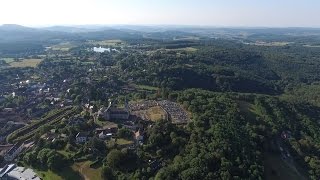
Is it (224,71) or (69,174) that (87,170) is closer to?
(69,174)

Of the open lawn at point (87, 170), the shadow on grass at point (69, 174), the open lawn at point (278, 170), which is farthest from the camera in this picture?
the open lawn at point (278, 170)

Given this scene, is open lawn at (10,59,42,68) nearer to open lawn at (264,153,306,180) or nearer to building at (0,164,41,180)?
building at (0,164,41,180)

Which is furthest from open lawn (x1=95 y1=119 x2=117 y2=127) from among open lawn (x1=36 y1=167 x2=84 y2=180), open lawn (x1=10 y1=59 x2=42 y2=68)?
open lawn (x1=10 y1=59 x2=42 y2=68)

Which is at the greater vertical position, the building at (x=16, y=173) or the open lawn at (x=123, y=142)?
the open lawn at (x=123, y=142)

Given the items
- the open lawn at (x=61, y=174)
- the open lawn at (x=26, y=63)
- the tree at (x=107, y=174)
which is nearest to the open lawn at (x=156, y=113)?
the tree at (x=107, y=174)

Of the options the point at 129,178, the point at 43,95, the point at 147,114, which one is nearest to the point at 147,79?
the point at 43,95

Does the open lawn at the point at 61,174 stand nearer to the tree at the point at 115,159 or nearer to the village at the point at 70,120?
the village at the point at 70,120

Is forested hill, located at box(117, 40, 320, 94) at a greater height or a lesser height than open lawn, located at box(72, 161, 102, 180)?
lesser
